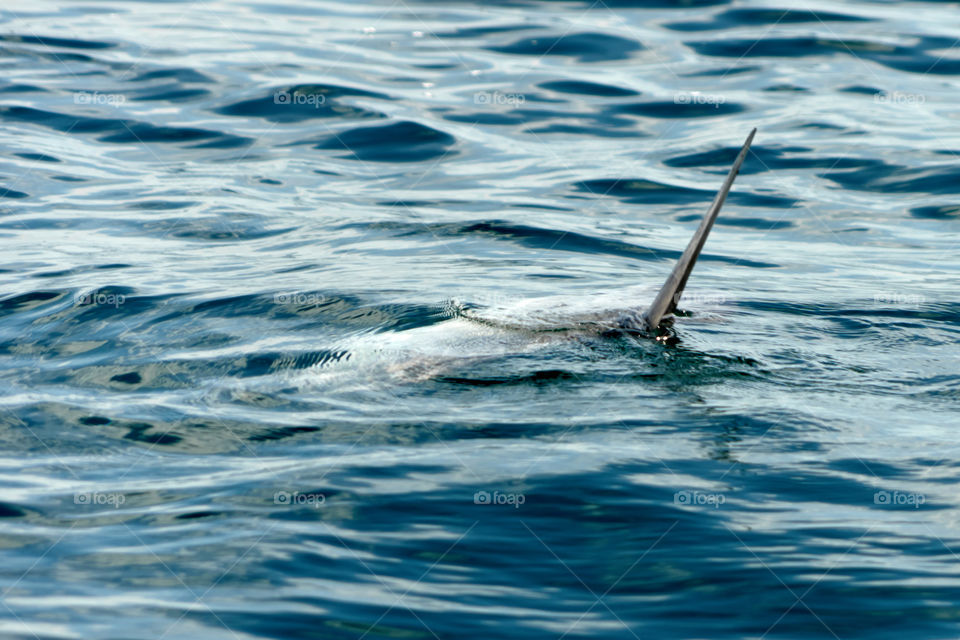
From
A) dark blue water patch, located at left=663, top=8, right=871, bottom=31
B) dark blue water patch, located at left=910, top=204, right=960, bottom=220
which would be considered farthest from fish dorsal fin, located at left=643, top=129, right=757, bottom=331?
dark blue water patch, located at left=663, top=8, right=871, bottom=31

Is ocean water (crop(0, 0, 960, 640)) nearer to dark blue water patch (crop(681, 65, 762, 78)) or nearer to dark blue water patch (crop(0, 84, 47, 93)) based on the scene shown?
dark blue water patch (crop(681, 65, 762, 78))

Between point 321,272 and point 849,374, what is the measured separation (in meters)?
3.76

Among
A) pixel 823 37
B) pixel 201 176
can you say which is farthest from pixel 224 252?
pixel 823 37

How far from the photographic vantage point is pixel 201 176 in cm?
1048

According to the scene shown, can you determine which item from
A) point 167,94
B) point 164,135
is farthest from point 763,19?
point 164,135

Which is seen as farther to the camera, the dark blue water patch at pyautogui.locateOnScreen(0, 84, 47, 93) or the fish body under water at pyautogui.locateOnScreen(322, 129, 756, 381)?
the dark blue water patch at pyautogui.locateOnScreen(0, 84, 47, 93)

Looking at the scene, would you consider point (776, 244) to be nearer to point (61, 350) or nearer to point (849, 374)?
point (849, 374)

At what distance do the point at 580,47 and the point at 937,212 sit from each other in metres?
5.70

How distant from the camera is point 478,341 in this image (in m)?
6.12

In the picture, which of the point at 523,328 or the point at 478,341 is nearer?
the point at 478,341

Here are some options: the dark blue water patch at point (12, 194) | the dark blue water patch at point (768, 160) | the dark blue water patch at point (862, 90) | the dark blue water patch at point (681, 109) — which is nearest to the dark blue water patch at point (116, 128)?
the dark blue water patch at point (12, 194)

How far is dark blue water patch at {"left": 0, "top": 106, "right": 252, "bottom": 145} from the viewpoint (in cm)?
1150

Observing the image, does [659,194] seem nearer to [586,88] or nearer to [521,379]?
[586,88]

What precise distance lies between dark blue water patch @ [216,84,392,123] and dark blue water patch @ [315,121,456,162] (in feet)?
1.43
